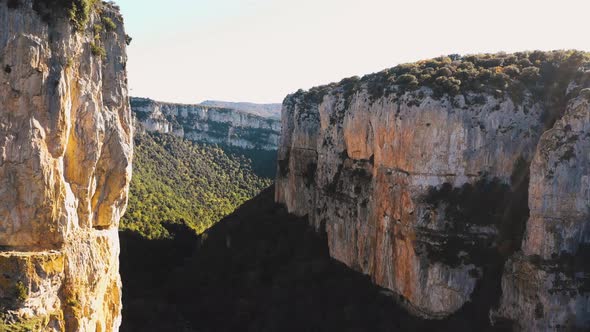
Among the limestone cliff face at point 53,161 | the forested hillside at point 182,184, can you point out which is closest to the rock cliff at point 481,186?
the limestone cliff face at point 53,161

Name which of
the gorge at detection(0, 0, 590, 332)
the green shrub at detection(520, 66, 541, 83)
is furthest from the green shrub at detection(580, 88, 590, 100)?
the green shrub at detection(520, 66, 541, 83)

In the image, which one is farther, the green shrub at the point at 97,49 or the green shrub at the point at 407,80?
the green shrub at the point at 407,80

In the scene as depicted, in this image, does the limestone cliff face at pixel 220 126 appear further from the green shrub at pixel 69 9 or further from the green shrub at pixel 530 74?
the green shrub at pixel 69 9

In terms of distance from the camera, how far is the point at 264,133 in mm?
114000

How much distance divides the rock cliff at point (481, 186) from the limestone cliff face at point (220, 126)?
3028 inches

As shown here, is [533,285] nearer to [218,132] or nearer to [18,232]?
[18,232]

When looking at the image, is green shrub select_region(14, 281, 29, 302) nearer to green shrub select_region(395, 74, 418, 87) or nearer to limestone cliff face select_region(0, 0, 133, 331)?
limestone cliff face select_region(0, 0, 133, 331)

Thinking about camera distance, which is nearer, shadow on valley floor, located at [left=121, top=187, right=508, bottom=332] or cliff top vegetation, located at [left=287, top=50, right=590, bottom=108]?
cliff top vegetation, located at [left=287, top=50, right=590, bottom=108]

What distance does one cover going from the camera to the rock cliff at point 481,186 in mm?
23078

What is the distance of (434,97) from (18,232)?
23782mm

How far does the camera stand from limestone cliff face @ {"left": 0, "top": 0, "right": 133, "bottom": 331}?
13234 millimetres

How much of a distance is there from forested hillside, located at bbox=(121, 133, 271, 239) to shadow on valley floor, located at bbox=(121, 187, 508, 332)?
Result: 3.56 metres

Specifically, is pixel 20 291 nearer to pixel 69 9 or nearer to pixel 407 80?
pixel 69 9

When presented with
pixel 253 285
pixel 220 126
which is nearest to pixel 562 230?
pixel 253 285
